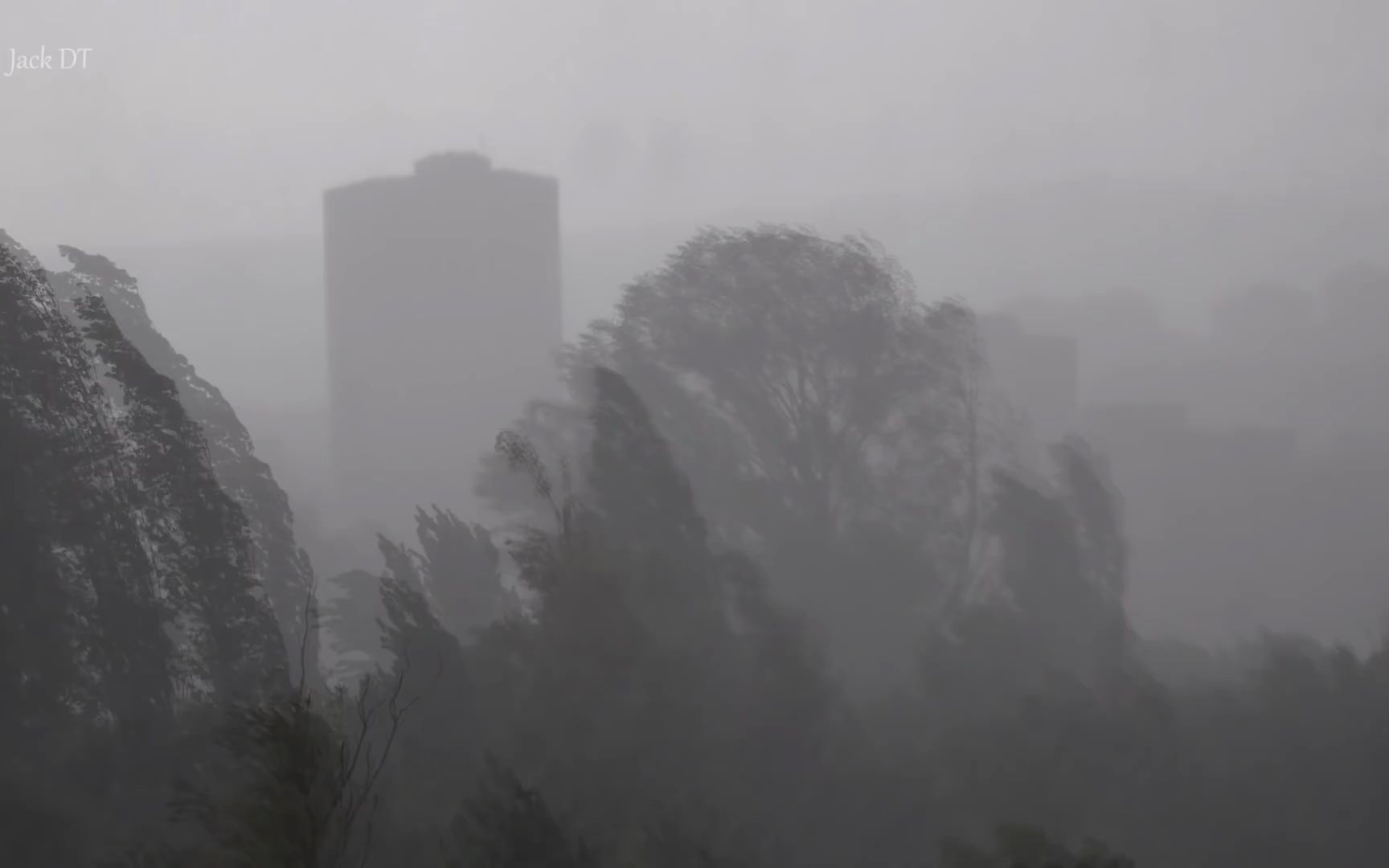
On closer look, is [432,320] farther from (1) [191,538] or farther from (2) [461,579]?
(1) [191,538]

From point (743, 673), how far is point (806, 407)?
1153 centimetres

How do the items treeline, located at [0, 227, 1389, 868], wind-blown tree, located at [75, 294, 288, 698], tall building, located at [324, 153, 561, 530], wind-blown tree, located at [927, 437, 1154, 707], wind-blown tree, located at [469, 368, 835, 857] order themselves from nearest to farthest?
treeline, located at [0, 227, 1389, 868] → wind-blown tree, located at [469, 368, 835, 857] → wind-blown tree, located at [75, 294, 288, 698] → wind-blown tree, located at [927, 437, 1154, 707] → tall building, located at [324, 153, 561, 530]

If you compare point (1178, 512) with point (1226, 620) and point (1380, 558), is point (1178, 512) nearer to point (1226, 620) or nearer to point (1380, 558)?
point (1226, 620)

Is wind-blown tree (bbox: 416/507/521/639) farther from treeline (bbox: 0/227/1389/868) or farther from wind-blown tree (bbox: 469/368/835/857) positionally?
wind-blown tree (bbox: 469/368/835/857)

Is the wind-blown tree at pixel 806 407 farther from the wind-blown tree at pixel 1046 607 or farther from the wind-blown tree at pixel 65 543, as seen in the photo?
the wind-blown tree at pixel 65 543

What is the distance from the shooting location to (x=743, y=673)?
73.6 ft

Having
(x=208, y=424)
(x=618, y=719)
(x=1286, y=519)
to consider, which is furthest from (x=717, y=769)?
(x=1286, y=519)

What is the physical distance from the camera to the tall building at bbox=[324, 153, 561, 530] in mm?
55031

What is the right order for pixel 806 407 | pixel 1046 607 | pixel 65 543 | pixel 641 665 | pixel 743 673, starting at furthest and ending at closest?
1. pixel 806 407
2. pixel 1046 607
3. pixel 743 673
4. pixel 641 665
5. pixel 65 543

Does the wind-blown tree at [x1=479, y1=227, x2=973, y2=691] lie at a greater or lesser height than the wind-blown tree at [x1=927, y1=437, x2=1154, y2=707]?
greater

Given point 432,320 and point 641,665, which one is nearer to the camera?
point 641,665

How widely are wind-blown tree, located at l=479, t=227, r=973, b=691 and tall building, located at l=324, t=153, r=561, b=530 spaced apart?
20.3m

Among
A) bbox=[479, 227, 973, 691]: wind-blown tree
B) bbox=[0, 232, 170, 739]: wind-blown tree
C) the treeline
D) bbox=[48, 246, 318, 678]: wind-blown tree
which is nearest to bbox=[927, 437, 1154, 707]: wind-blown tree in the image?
the treeline

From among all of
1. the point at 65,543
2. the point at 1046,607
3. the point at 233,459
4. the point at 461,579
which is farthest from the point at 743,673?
the point at 233,459
